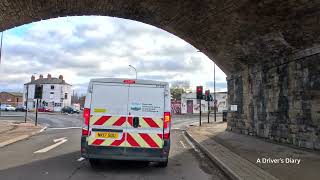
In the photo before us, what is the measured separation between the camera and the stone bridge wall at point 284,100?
1606 centimetres

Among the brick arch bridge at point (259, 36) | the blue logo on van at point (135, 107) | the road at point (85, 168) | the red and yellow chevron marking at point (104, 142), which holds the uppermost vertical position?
the brick arch bridge at point (259, 36)

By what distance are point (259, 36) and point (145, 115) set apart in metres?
7.93

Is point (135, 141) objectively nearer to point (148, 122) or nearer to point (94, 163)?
point (148, 122)

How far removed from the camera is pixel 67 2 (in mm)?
17750

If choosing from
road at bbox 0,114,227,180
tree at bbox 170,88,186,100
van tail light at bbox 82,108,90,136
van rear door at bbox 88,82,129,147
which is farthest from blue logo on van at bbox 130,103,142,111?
tree at bbox 170,88,186,100

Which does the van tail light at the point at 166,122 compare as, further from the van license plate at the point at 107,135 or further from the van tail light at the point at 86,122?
the van tail light at the point at 86,122

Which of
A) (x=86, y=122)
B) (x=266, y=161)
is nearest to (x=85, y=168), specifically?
(x=86, y=122)

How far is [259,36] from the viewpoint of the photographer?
60.6 feet

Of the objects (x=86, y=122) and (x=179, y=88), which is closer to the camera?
(x=86, y=122)

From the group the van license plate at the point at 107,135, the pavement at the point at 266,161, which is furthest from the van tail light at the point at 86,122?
the pavement at the point at 266,161

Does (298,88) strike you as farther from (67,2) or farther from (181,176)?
(67,2)

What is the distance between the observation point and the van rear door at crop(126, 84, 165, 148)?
12.3m

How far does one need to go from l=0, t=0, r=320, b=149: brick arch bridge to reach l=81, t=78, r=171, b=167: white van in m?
5.06

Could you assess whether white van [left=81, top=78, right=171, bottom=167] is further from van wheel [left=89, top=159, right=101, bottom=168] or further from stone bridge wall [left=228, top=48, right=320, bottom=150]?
stone bridge wall [left=228, top=48, right=320, bottom=150]
